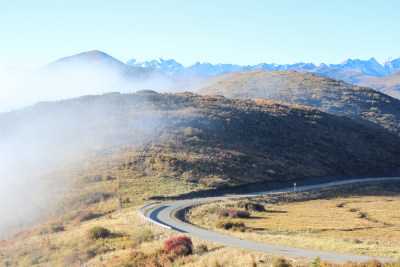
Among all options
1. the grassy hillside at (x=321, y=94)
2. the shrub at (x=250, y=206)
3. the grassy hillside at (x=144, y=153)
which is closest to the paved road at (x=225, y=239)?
the grassy hillside at (x=144, y=153)

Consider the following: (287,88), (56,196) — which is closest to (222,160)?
(56,196)

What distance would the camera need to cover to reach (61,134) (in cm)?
7600

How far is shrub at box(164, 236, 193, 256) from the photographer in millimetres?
19750

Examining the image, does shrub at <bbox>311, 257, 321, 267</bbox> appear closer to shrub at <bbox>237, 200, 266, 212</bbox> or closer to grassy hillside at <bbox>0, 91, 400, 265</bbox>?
grassy hillside at <bbox>0, 91, 400, 265</bbox>

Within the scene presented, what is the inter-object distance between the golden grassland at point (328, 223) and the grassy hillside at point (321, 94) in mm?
77487

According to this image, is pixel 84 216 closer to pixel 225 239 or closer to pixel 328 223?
pixel 225 239

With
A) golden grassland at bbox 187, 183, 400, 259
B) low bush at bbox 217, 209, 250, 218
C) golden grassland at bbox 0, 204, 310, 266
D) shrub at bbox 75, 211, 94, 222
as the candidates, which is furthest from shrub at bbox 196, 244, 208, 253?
shrub at bbox 75, 211, 94, 222

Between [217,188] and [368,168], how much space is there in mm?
41256

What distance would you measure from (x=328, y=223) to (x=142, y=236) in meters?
18.2

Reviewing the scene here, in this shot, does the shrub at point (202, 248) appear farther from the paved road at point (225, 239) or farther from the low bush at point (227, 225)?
the low bush at point (227, 225)

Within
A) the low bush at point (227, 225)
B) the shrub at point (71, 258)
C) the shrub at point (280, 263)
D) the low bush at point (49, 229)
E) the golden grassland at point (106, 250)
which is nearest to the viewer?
the shrub at point (280, 263)

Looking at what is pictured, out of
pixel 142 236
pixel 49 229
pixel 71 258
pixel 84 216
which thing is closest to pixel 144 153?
pixel 84 216

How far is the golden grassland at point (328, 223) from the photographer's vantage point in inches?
815

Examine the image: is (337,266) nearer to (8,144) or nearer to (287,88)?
(8,144)
